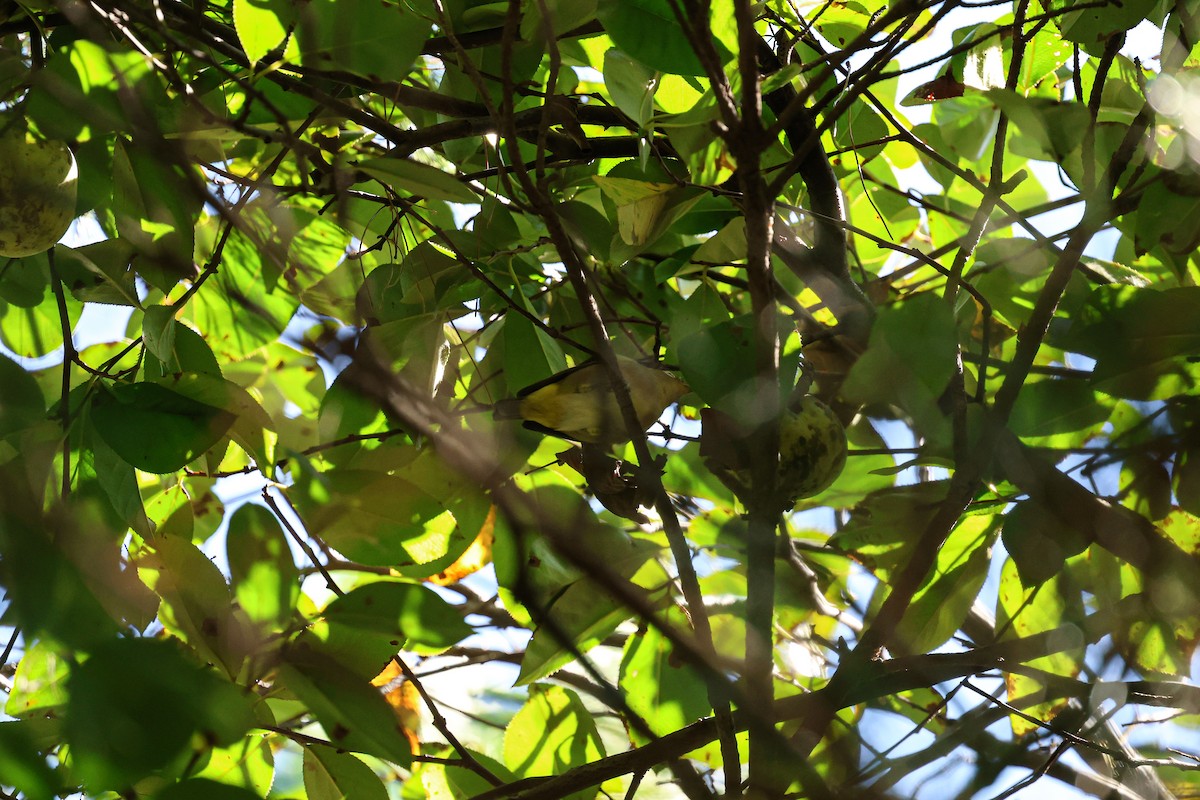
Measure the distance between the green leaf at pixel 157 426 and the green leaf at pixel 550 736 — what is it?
0.27 meters

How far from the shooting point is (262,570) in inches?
19.1

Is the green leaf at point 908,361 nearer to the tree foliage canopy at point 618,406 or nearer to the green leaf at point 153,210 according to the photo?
the tree foliage canopy at point 618,406

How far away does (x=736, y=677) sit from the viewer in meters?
A: 0.49

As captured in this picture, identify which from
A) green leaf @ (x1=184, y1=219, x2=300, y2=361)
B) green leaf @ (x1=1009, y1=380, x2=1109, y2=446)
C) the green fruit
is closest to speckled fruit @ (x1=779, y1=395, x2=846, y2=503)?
the green fruit

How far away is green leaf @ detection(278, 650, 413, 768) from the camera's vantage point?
0.47 metres

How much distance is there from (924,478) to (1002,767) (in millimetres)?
535

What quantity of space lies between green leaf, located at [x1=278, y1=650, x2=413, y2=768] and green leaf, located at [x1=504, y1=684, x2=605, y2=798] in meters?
0.19

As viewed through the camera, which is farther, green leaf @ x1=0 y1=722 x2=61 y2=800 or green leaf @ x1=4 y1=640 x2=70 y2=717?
green leaf @ x1=4 y1=640 x2=70 y2=717

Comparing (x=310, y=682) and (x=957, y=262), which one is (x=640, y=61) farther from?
(x=310, y=682)

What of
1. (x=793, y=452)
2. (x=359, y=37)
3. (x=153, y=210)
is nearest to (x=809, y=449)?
(x=793, y=452)

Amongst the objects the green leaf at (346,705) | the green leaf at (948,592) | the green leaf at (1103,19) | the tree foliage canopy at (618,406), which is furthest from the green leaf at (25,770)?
the green leaf at (1103,19)

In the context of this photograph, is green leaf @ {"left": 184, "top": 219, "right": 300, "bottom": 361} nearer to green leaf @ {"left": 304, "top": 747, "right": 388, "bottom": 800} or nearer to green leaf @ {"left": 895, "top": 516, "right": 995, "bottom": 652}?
green leaf @ {"left": 304, "top": 747, "right": 388, "bottom": 800}

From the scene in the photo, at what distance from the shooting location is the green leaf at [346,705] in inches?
18.6

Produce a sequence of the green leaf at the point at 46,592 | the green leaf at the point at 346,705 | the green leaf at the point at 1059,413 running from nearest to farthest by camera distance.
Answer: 1. the green leaf at the point at 46,592
2. the green leaf at the point at 346,705
3. the green leaf at the point at 1059,413
